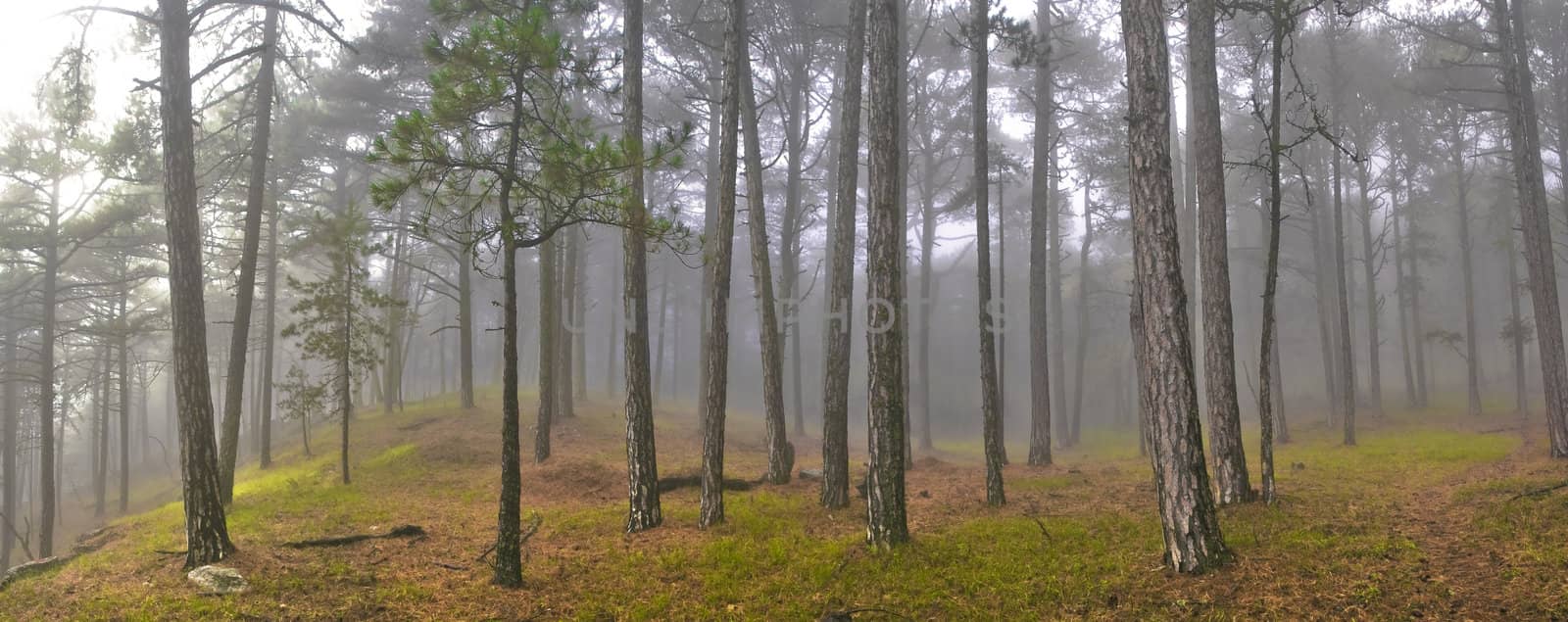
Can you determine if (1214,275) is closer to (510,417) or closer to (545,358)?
(510,417)

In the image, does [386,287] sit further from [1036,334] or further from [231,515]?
[1036,334]

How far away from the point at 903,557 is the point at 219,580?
688 cm

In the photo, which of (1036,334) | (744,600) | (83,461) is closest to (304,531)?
(744,600)

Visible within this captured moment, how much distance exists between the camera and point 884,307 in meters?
7.87

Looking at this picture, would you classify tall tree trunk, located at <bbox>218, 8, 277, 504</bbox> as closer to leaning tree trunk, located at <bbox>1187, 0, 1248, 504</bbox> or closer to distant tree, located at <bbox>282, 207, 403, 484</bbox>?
distant tree, located at <bbox>282, 207, 403, 484</bbox>

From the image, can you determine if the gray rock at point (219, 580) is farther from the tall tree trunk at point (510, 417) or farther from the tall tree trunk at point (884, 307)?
the tall tree trunk at point (884, 307)

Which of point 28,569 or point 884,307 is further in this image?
point 28,569


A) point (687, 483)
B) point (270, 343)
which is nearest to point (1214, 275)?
point (687, 483)

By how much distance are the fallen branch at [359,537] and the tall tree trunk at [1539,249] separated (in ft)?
58.2

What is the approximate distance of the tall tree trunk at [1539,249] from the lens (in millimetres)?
11984

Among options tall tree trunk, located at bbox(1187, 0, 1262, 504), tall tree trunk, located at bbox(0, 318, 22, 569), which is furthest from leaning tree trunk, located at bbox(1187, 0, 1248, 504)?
tall tree trunk, located at bbox(0, 318, 22, 569)

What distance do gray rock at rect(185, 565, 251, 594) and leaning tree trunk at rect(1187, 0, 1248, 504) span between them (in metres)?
10.9

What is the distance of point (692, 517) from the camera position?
9.98 m

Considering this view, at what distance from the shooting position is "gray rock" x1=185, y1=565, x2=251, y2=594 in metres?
7.04
